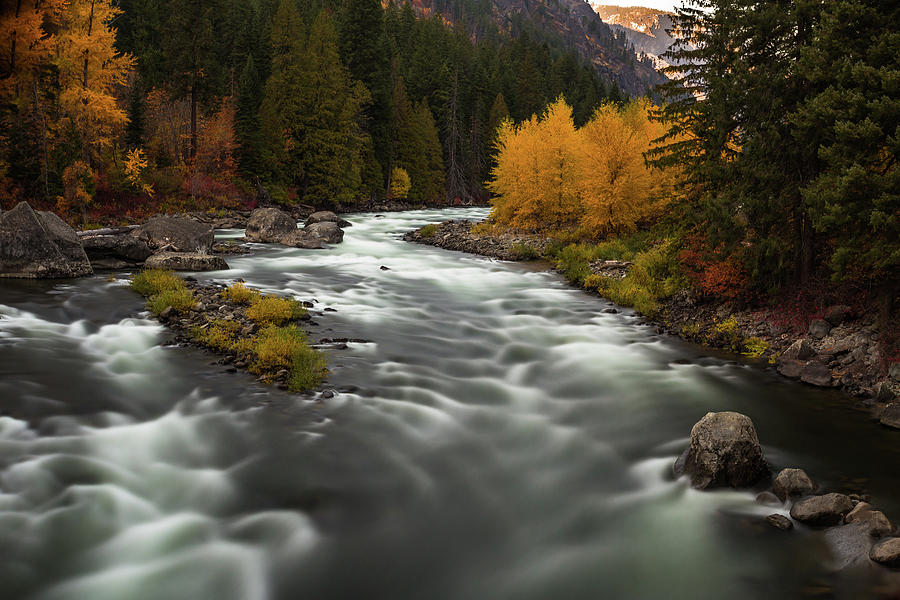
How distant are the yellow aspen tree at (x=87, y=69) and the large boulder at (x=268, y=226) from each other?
8.67 m

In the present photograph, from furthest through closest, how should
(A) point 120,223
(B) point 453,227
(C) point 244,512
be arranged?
(B) point 453,227 < (A) point 120,223 < (C) point 244,512

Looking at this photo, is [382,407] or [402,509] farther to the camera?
[382,407]

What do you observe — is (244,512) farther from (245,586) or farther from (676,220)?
(676,220)

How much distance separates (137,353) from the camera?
472 inches

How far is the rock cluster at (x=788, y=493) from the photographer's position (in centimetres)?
629

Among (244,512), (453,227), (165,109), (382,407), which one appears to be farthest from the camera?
(165,109)

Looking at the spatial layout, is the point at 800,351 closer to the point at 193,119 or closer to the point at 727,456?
the point at 727,456

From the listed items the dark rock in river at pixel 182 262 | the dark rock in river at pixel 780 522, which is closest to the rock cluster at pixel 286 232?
the dark rock in river at pixel 182 262

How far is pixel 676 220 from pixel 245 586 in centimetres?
1692

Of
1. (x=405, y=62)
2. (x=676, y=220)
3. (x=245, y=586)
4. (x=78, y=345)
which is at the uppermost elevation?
(x=405, y=62)

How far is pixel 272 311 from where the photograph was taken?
14.0 metres

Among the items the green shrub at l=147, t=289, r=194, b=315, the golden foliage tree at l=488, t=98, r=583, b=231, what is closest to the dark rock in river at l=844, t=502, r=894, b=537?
the green shrub at l=147, t=289, r=194, b=315

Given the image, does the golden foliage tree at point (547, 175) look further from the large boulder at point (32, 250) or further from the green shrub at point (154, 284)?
the large boulder at point (32, 250)

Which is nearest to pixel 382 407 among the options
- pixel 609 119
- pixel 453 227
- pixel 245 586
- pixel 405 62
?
pixel 245 586
